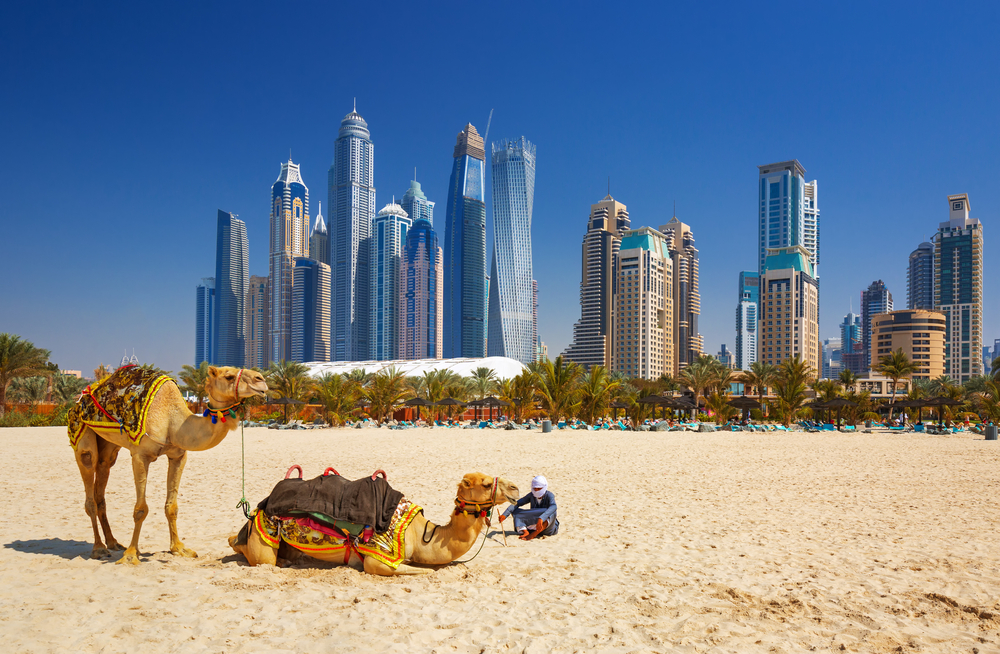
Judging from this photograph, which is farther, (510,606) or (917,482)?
(917,482)

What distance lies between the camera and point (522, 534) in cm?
726

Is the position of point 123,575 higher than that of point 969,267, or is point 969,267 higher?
point 969,267

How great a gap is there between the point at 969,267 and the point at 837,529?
8298 inches

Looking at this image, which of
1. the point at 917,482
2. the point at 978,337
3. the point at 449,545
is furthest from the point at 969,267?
the point at 449,545

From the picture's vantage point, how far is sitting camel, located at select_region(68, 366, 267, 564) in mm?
5383

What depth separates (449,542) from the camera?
5.59 metres

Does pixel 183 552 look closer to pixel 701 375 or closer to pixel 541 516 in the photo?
pixel 541 516

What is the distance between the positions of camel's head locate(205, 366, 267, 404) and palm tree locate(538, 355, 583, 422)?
1004 inches

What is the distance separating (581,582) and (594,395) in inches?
1047

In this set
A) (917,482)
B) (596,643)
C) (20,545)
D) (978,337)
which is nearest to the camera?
(596,643)

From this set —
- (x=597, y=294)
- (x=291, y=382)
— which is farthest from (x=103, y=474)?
(x=597, y=294)

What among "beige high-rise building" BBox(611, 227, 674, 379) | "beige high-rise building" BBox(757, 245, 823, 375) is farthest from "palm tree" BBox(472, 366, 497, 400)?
"beige high-rise building" BBox(757, 245, 823, 375)

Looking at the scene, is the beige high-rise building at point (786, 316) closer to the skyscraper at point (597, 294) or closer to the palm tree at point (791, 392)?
the skyscraper at point (597, 294)

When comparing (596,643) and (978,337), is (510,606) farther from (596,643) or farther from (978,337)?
(978,337)
